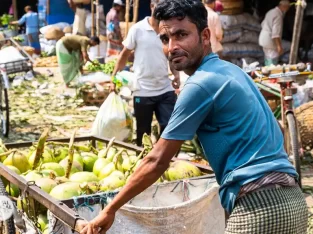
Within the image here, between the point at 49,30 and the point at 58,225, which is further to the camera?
the point at 49,30

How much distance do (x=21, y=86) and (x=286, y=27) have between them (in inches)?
255

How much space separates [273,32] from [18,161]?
9029 mm

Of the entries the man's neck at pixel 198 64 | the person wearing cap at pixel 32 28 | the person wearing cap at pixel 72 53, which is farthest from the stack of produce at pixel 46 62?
the man's neck at pixel 198 64

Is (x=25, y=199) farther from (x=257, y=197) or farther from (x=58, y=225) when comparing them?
(x=257, y=197)

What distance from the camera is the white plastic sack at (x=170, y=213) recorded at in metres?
3.55

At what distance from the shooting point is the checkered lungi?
2828 millimetres

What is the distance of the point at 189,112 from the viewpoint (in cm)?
281

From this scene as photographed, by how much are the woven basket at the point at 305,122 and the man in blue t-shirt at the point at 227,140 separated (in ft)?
17.7

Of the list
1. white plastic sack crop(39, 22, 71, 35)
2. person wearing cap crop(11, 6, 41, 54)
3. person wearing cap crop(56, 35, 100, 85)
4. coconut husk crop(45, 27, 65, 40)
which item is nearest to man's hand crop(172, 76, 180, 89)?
person wearing cap crop(56, 35, 100, 85)

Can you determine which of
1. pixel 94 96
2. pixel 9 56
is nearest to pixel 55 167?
pixel 9 56

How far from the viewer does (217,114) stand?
2840 millimetres

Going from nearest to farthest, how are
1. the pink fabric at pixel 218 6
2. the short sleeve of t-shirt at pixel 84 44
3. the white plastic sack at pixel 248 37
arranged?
the pink fabric at pixel 218 6
the short sleeve of t-shirt at pixel 84 44
the white plastic sack at pixel 248 37

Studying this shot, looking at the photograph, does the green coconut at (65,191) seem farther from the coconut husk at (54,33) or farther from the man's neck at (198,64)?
the coconut husk at (54,33)

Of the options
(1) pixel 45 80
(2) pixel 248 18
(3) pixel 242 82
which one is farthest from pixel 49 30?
(3) pixel 242 82
